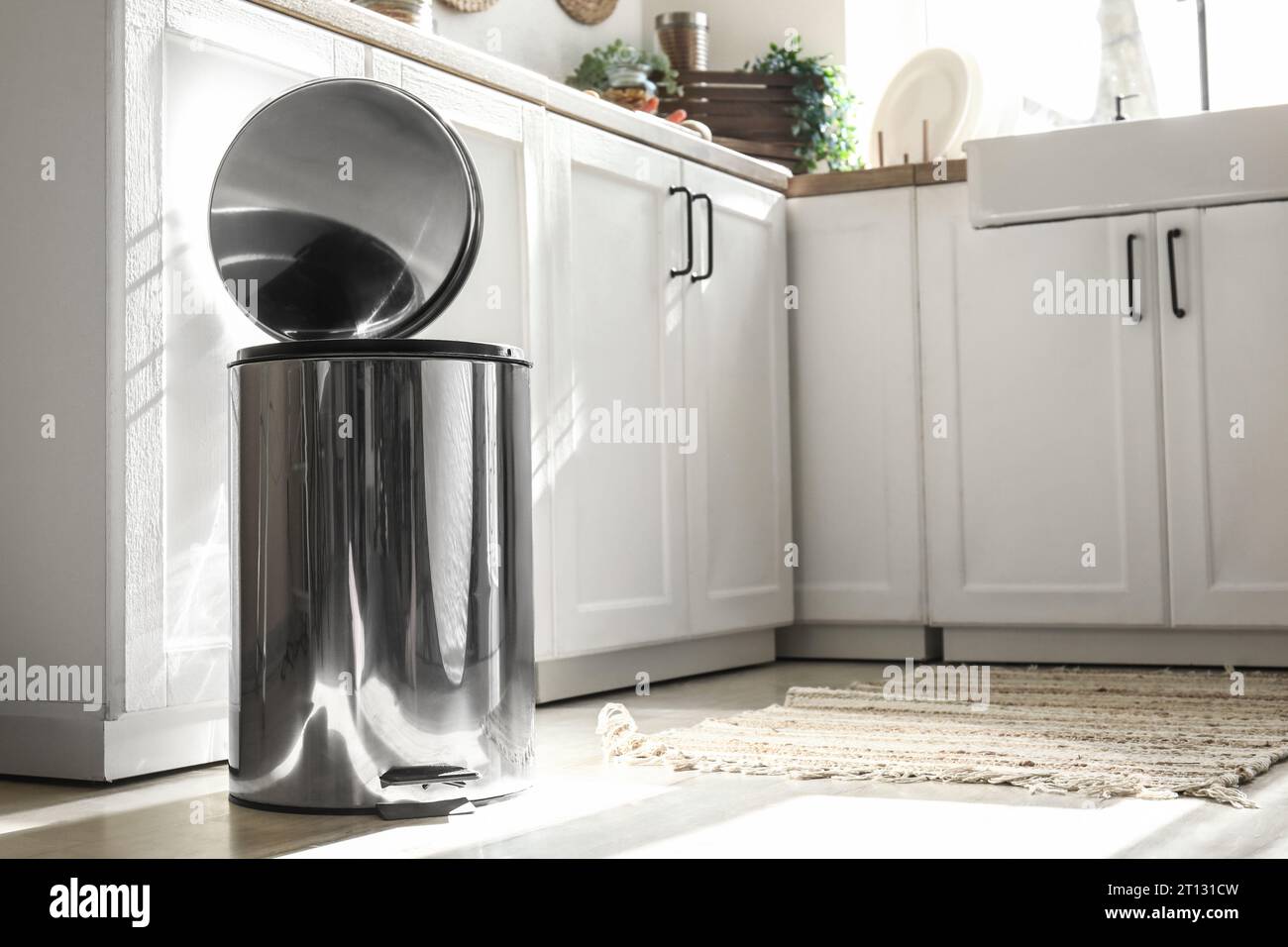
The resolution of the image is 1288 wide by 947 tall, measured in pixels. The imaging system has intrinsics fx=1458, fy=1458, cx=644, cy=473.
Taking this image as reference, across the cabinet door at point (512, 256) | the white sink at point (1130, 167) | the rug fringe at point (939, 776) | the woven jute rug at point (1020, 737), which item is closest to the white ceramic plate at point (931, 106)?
the white sink at point (1130, 167)

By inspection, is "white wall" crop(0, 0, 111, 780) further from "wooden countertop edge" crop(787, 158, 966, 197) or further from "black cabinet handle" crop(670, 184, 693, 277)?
"wooden countertop edge" crop(787, 158, 966, 197)

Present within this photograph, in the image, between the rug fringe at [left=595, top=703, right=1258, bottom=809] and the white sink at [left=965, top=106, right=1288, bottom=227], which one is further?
the white sink at [left=965, top=106, right=1288, bottom=227]

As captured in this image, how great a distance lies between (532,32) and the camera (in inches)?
124

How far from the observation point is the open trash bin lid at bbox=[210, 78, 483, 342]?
69.0 inches

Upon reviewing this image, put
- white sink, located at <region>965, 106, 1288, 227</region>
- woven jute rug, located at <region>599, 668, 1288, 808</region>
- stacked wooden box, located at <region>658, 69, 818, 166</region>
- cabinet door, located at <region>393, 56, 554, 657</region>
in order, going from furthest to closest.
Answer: stacked wooden box, located at <region>658, 69, 818, 166</region> → white sink, located at <region>965, 106, 1288, 227</region> → cabinet door, located at <region>393, 56, 554, 657</region> → woven jute rug, located at <region>599, 668, 1288, 808</region>

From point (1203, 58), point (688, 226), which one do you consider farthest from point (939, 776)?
point (1203, 58)

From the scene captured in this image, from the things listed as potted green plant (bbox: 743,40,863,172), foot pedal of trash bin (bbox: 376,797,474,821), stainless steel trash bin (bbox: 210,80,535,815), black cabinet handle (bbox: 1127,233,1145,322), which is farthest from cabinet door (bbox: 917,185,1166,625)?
foot pedal of trash bin (bbox: 376,797,474,821)

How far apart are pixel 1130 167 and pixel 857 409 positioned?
0.71 meters

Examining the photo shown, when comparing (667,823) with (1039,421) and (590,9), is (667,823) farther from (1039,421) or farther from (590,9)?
(590,9)

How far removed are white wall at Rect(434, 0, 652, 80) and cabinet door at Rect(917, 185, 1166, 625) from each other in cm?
88

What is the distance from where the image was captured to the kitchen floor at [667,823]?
4.21 feet

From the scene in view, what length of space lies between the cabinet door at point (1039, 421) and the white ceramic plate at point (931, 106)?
0.28m

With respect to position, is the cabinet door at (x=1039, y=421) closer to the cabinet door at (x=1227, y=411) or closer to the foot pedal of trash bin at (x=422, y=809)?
the cabinet door at (x=1227, y=411)
